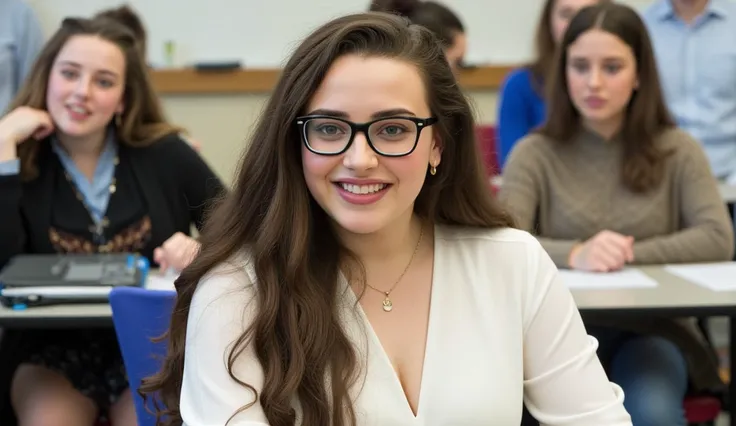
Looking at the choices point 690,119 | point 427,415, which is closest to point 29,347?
point 427,415

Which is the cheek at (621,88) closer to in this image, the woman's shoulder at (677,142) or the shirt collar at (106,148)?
the woman's shoulder at (677,142)

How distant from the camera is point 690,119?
396 centimetres

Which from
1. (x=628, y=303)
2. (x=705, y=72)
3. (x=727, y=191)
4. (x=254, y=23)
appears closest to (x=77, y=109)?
(x=628, y=303)

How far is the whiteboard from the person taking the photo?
460cm

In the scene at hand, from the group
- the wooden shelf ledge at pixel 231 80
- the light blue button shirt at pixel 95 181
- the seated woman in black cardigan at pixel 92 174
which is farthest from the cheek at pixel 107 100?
the wooden shelf ledge at pixel 231 80

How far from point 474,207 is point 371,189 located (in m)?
0.27

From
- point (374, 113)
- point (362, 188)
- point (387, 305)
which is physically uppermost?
point (374, 113)

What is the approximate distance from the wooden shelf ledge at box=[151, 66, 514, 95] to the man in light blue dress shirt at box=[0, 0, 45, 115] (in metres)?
0.67

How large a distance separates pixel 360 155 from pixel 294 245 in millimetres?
185

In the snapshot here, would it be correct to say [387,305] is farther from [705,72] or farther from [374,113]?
[705,72]

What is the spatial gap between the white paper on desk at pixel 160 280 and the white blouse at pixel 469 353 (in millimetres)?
719

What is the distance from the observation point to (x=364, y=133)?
4.45ft

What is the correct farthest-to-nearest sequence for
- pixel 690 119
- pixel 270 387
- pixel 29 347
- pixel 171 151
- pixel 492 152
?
pixel 690 119 < pixel 492 152 < pixel 171 151 < pixel 29 347 < pixel 270 387

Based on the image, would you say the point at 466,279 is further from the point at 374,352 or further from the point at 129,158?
the point at 129,158
